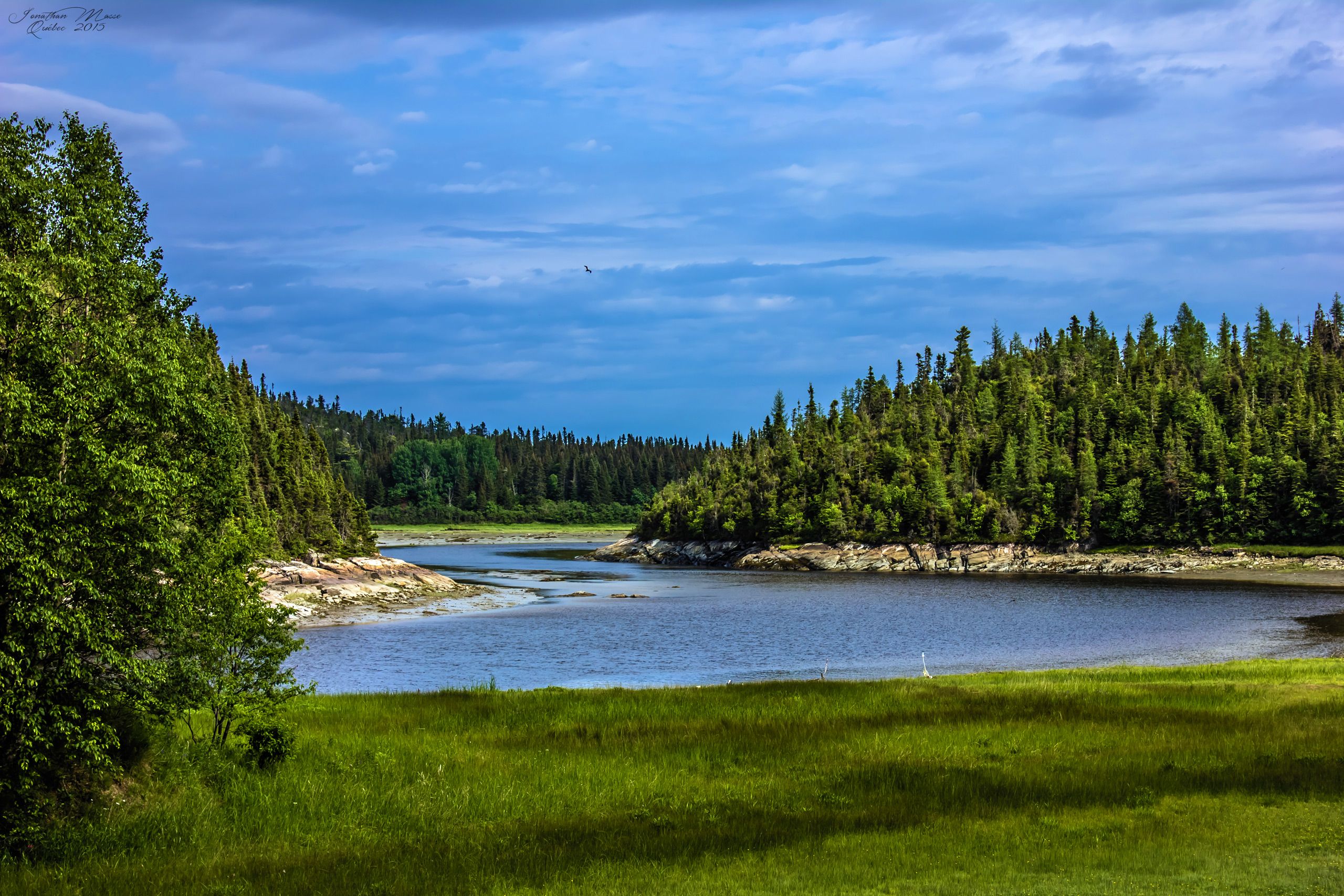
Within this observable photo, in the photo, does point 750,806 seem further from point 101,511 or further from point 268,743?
point 101,511

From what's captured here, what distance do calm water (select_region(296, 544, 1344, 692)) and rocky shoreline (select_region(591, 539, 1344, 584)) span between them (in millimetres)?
26037

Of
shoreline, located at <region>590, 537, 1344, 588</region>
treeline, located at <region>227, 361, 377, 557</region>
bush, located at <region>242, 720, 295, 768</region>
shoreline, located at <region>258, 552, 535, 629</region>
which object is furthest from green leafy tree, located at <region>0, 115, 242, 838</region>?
shoreline, located at <region>590, 537, 1344, 588</region>

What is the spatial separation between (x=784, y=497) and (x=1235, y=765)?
174245mm

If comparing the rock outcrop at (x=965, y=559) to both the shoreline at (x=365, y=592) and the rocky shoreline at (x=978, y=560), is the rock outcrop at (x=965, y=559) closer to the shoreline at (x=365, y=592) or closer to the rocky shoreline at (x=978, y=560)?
the rocky shoreline at (x=978, y=560)

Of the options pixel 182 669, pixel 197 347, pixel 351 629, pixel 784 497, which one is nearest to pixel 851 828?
pixel 182 669

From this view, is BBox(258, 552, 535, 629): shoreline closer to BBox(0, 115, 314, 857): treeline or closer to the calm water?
the calm water

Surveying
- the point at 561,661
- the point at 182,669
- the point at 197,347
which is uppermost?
the point at 197,347

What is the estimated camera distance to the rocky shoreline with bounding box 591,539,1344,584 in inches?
5768

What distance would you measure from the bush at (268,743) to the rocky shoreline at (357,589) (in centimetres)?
5605

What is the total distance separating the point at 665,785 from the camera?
23.8 metres

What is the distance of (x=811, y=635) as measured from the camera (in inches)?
3086

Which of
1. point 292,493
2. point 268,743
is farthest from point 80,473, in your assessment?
point 292,493

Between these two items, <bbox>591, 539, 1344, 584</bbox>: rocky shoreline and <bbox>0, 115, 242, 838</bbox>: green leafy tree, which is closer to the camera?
<bbox>0, 115, 242, 838</bbox>: green leafy tree

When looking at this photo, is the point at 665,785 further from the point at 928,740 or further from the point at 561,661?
the point at 561,661
